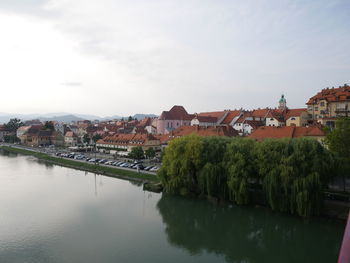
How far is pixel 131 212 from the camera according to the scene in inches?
664

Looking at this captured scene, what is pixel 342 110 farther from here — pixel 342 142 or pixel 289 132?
pixel 342 142

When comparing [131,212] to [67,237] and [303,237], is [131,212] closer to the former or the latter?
[67,237]

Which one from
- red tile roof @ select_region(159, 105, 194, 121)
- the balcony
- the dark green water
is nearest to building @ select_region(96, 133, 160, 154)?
red tile roof @ select_region(159, 105, 194, 121)

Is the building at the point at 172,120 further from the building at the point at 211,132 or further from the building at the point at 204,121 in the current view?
the building at the point at 211,132

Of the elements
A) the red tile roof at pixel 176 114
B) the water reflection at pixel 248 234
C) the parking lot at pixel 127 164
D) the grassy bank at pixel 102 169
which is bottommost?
the water reflection at pixel 248 234

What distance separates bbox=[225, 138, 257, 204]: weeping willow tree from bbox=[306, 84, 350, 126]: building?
14445 millimetres

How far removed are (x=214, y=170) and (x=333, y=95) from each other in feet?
68.3

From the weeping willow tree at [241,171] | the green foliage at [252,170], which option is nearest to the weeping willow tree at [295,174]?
the green foliage at [252,170]

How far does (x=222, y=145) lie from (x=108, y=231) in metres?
8.75

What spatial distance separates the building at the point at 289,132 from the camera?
23.9 m

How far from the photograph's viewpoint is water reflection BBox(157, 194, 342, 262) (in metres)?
12.3

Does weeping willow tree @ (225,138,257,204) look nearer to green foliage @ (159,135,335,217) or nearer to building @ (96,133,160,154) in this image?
green foliage @ (159,135,335,217)

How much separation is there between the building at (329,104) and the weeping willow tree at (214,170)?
47.9 feet

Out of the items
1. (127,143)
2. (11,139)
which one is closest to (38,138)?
(11,139)
